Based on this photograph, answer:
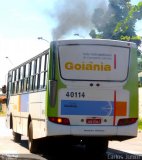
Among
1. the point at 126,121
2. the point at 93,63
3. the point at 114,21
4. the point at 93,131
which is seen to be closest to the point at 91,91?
the point at 93,63

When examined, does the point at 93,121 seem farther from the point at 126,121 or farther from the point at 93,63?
the point at 93,63

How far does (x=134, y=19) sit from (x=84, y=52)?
50170mm

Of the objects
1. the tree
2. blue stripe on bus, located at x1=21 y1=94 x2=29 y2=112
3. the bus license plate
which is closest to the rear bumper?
the bus license plate

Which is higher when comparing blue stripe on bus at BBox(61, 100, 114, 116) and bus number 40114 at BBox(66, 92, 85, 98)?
bus number 40114 at BBox(66, 92, 85, 98)

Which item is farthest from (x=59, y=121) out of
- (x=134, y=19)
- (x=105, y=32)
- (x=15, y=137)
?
(x=105, y=32)

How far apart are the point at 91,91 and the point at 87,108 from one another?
0.45 m

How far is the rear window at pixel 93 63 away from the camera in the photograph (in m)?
12.4

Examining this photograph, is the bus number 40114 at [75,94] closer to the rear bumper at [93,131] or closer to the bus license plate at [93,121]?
the bus license plate at [93,121]

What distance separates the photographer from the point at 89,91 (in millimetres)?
12305

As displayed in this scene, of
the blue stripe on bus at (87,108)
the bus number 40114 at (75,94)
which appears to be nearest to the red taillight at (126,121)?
the blue stripe on bus at (87,108)

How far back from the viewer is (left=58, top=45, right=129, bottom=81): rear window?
40.5ft

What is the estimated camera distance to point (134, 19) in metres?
61.6

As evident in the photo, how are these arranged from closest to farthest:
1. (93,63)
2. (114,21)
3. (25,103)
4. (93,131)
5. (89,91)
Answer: (93,131)
(89,91)
(93,63)
(25,103)
(114,21)

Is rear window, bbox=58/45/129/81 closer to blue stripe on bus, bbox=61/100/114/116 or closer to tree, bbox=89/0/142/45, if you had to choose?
blue stripe on bus, bbox=61/100/114/116
